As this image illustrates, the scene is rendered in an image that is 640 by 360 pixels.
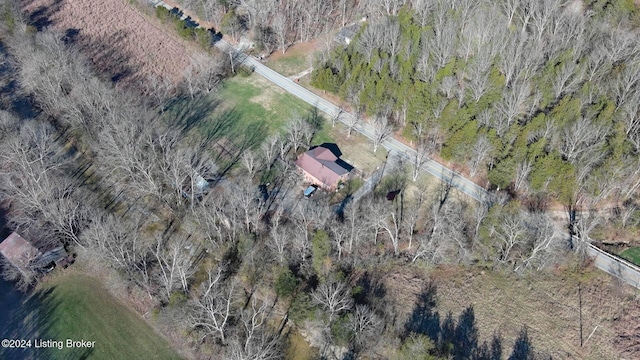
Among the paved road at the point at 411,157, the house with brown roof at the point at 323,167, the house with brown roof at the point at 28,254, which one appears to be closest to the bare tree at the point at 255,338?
the house with brown roof at the point at 323,167

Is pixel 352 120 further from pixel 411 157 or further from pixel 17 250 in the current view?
pixel 17 250

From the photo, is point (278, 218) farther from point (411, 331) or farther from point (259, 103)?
point (259, 103)

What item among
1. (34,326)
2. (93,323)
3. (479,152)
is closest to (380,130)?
(479,152)

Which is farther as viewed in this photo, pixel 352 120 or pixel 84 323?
pixel 352 120

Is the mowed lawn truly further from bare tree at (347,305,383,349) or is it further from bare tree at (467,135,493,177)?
bare tree at (467,135,493,177)

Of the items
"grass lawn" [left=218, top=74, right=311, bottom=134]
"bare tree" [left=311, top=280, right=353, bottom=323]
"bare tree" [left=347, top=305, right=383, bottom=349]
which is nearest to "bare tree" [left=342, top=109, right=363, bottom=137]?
"grass lawn" [left=218, top=74, right=311, bottom=134]

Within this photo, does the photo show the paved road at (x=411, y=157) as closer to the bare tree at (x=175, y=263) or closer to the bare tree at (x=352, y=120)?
the bare tree at (x=352, y=120)

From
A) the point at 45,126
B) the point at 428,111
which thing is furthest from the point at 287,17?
the point at 45,126
